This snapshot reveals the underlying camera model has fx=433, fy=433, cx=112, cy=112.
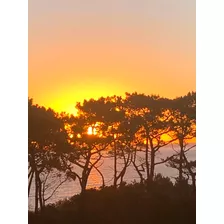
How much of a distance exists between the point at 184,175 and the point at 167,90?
0.40 meters

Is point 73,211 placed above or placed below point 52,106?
below

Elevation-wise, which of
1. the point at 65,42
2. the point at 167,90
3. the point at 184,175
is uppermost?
the point at 65,42

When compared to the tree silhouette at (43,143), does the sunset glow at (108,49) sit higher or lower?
higher

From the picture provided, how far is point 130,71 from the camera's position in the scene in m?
2.00

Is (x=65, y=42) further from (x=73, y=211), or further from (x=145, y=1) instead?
(x=73, y=211)

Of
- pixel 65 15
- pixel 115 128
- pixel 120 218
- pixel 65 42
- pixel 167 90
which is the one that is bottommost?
pixel 120 218

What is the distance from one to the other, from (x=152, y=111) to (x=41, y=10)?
0.69 meters

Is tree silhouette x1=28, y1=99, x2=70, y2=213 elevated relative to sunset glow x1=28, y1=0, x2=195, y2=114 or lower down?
lower down

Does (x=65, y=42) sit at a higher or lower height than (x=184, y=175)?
higher

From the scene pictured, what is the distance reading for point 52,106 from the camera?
1977 millimetres

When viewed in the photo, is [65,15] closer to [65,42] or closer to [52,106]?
[65,42]

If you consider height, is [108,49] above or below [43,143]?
above
